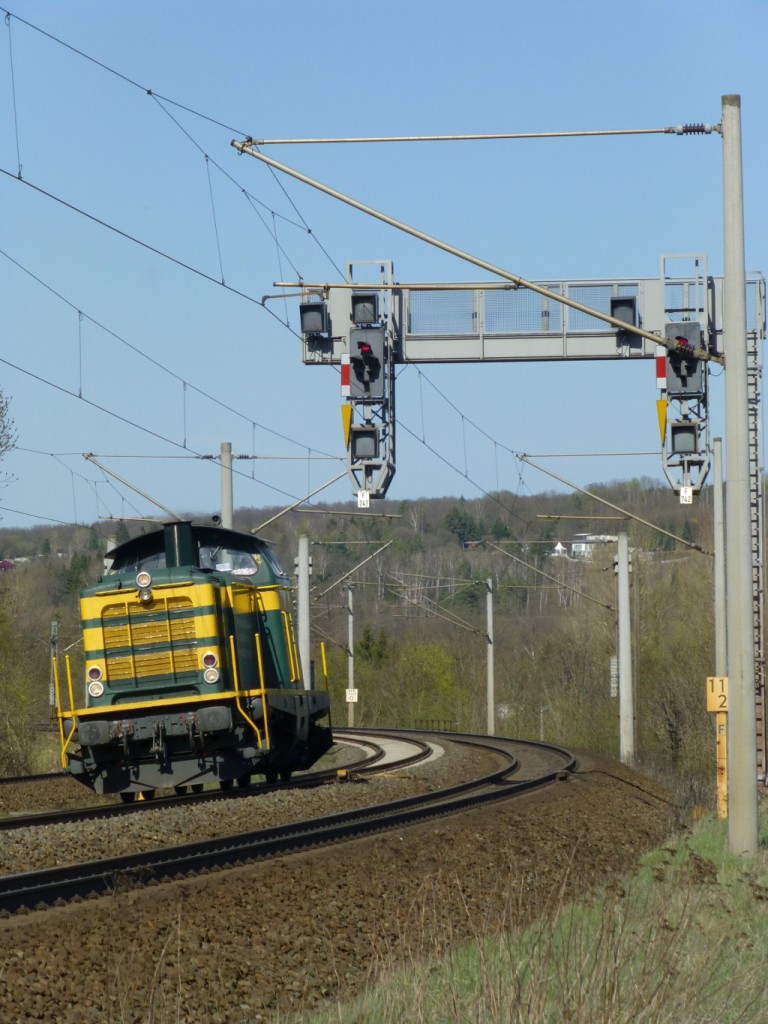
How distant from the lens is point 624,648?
1249 inches

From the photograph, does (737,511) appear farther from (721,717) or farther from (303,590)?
(303,590)

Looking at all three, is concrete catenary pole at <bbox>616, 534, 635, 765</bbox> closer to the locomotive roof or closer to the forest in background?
the forest in background

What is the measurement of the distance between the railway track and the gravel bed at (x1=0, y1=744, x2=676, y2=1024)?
0.38 meters

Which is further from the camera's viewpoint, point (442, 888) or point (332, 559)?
point (332, 559)

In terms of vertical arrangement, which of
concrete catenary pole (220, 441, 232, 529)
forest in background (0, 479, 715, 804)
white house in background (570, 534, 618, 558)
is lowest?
forest in background (0, 479, 715, 804)

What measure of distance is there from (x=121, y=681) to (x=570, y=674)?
53.8m

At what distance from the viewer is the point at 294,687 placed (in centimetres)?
1898

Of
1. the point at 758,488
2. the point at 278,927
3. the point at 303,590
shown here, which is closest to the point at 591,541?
the point at 303,590

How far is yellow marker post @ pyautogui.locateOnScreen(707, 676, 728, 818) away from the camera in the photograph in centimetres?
1441

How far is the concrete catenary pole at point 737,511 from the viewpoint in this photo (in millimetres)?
12047

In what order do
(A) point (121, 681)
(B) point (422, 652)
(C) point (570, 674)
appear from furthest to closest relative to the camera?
1. (B) point (422, 652)
2. (C) point (570, 674)
3. (A) point (121, 681)

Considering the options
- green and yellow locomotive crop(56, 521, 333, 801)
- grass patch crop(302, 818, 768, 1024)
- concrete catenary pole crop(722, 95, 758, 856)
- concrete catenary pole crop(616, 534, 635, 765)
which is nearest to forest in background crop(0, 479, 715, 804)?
concrete catenary pole crop(616, 534, 635, 765)

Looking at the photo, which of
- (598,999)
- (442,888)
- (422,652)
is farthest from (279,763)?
(422,652)

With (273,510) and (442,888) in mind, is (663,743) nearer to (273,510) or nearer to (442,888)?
(442,888)
